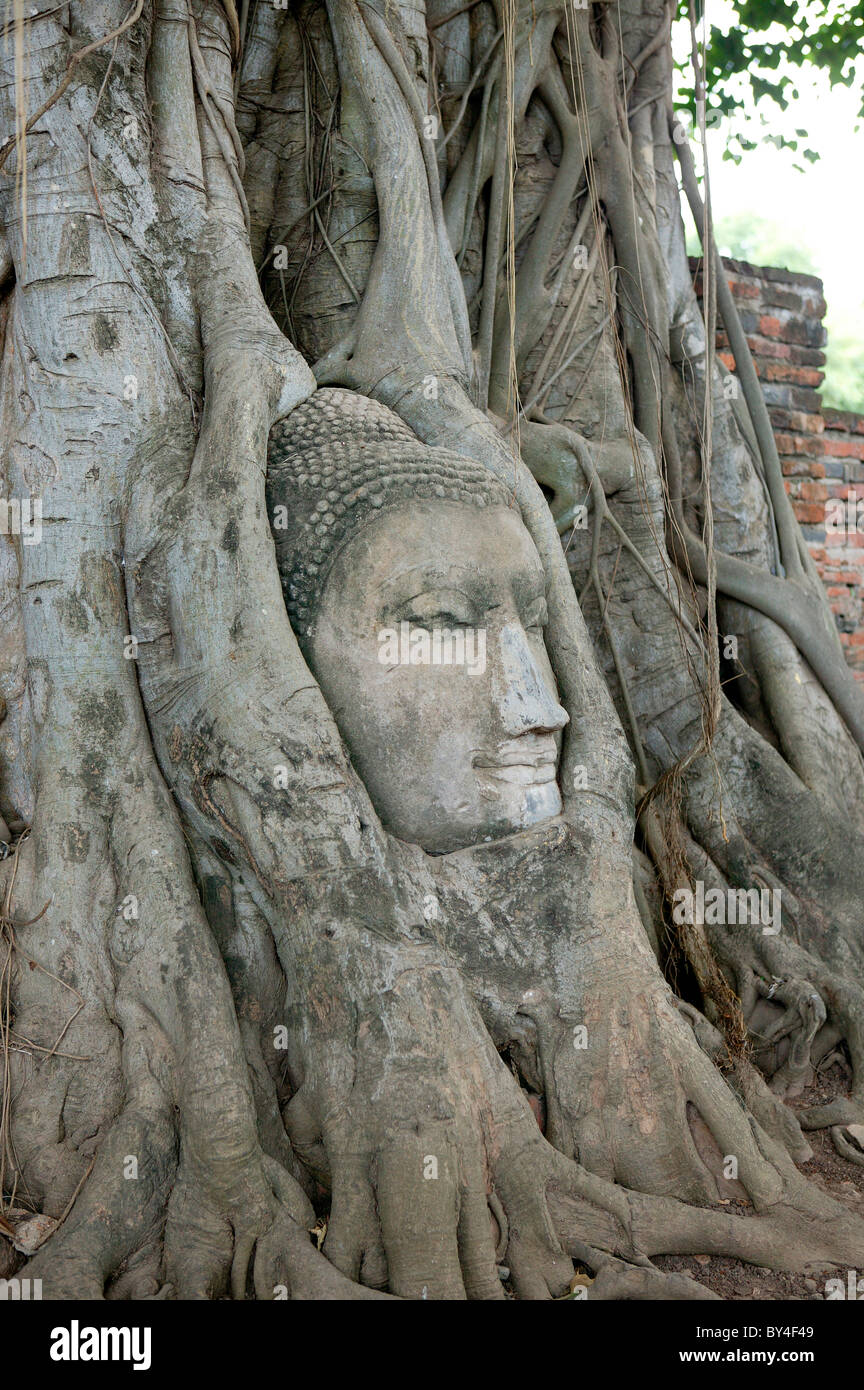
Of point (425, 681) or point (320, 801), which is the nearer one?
point (320, 801)

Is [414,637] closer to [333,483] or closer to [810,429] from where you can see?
[333,483]

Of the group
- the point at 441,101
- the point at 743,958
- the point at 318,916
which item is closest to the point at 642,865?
the point at 743,958

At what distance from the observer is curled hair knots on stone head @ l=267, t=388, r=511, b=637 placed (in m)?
2.52

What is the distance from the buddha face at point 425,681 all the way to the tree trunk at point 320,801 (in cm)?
7

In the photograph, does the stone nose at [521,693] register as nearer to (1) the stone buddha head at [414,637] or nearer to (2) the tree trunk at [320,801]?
(1) the stone buddha head at [414,637]

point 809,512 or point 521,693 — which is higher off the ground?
point 809,512

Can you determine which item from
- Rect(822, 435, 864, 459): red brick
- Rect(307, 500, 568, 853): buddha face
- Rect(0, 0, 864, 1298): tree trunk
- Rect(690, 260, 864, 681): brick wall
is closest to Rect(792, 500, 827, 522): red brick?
Rect(690, 260, 864, 681): brick wall

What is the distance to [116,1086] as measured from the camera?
2.29m

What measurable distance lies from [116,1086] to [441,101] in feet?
9.82

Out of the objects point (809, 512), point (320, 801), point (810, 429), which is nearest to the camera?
point (320, 801)

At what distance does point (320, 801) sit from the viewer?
7.44 ft

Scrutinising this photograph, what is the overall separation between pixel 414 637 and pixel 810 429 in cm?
379

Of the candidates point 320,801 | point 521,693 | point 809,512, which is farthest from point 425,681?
point 809,512

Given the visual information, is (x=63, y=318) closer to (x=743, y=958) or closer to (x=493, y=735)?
(x=493, y=735)
